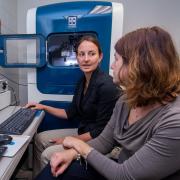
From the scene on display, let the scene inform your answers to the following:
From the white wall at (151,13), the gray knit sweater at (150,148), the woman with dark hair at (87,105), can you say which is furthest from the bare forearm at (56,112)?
the white wall at (151,13)

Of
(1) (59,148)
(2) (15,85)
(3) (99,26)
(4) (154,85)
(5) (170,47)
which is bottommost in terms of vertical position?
(1) (59,148)

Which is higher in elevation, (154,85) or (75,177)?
(154,85)

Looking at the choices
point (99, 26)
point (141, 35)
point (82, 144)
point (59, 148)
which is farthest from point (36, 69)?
point (141, 35)

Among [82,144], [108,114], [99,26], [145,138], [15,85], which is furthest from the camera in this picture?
[15,85]

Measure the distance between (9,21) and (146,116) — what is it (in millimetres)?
2027

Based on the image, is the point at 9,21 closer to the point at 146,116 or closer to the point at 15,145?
the point at 15,145

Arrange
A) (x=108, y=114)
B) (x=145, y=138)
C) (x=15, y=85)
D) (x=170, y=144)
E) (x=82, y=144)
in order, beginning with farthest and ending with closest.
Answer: (x=15, y=85) < (x=108, y=114) < (x=82, y=144) < (x=145, y=138) < (x=170, y=144)

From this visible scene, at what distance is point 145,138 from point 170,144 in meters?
0.12

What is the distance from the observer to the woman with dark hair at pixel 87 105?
56.1 inches

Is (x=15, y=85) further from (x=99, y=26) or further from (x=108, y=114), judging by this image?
(x=108, y=114)

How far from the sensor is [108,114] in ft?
4.66

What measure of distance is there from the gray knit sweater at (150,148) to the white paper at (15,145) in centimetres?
31

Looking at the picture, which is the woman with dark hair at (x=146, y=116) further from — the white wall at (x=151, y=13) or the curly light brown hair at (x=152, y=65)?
the white wall at (x=151, y=13)

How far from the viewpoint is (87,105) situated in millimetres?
1541
